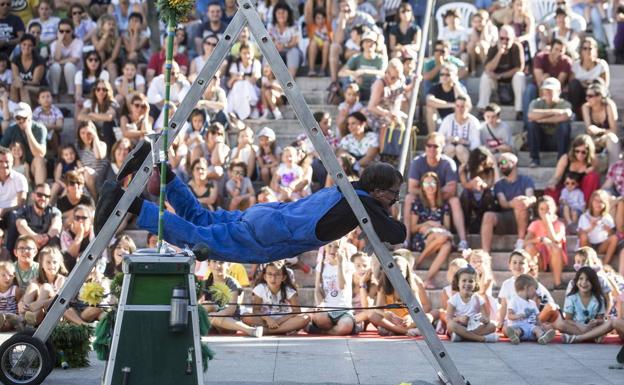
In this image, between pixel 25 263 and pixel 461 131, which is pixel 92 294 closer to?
pixel 25 263

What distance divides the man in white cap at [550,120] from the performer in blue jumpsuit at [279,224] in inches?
266

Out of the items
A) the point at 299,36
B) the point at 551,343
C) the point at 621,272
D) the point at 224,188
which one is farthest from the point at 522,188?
the point at 299,36

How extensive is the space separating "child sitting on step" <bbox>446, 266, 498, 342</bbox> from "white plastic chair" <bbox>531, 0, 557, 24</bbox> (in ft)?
22.8

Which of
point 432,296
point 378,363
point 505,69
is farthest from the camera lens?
point 505,69

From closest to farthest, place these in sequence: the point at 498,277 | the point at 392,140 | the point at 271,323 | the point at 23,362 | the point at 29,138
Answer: the point at 23,362
the point at 271,323
the point at 498,277
the point at 392,140
the point at 29,138

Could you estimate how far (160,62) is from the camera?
1708 centimetres

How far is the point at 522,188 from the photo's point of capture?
1428cm

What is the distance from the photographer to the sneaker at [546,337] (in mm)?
12203

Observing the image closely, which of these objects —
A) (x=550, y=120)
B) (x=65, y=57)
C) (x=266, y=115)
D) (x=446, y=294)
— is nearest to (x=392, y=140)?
(x=550, y=120)

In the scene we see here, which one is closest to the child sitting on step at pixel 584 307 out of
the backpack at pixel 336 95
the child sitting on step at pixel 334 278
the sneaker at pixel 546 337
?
the sneaker at pixel 546 337

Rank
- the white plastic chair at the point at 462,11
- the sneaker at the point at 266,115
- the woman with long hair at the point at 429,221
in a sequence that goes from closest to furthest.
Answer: the woman with long hair at the point at 429,221, the sneaker at the point at 266,115, the white plastic chair at the point at 462,11

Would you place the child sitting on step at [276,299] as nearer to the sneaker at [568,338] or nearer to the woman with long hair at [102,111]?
the sneaker at [568,338]

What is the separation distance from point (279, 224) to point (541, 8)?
36.0ft

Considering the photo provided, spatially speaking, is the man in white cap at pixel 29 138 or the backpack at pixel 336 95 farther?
the backpack at pixel 336 95
